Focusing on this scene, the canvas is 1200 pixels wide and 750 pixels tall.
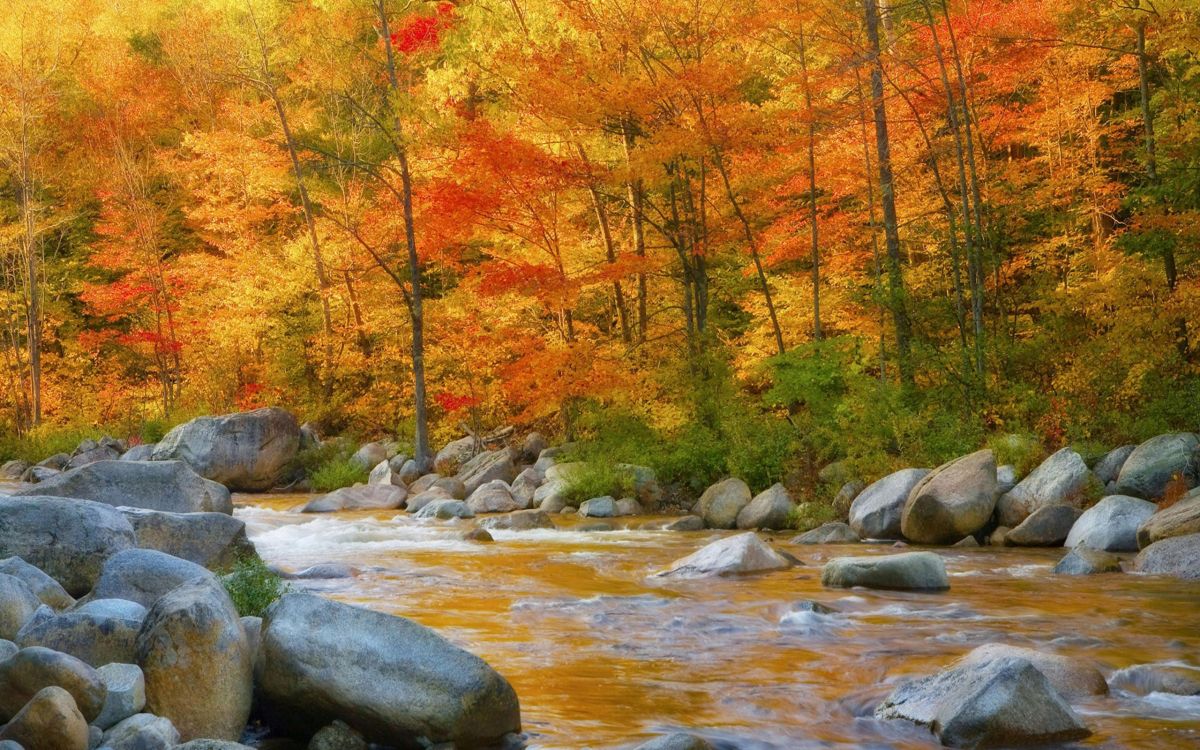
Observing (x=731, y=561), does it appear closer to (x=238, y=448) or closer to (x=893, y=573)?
(x=893, y=573)

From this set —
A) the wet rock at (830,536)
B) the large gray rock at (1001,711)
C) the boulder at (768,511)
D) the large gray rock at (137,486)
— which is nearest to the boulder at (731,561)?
the wet rock at (830,536)

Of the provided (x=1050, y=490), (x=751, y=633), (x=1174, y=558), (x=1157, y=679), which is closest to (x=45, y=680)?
(x=751, y=633)

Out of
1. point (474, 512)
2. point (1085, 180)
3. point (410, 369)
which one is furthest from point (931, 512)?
point (410, 369)

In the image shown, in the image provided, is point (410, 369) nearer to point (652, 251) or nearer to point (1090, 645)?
point (652, 251)

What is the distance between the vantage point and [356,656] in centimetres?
468

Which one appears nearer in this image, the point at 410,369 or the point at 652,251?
the point at 652,251

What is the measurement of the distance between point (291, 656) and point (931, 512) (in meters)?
7.21

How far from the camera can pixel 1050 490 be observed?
417 inches

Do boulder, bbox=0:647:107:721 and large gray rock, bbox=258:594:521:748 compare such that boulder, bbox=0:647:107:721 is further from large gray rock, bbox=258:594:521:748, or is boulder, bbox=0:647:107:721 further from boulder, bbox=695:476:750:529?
boulder, bbox=695:476:750:529

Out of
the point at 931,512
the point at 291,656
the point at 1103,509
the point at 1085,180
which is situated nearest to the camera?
the point at 291,656

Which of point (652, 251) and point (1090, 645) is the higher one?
point (652, 251)

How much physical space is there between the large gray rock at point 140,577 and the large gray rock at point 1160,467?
8.34m

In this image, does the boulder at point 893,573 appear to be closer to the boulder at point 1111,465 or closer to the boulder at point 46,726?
the boulder at point 1111,465

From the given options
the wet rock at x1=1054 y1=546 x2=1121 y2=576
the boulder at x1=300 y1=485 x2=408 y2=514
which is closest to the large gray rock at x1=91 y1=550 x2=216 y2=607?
the wet rock at x1=1054 y1=546 x2=1121 y2=576
